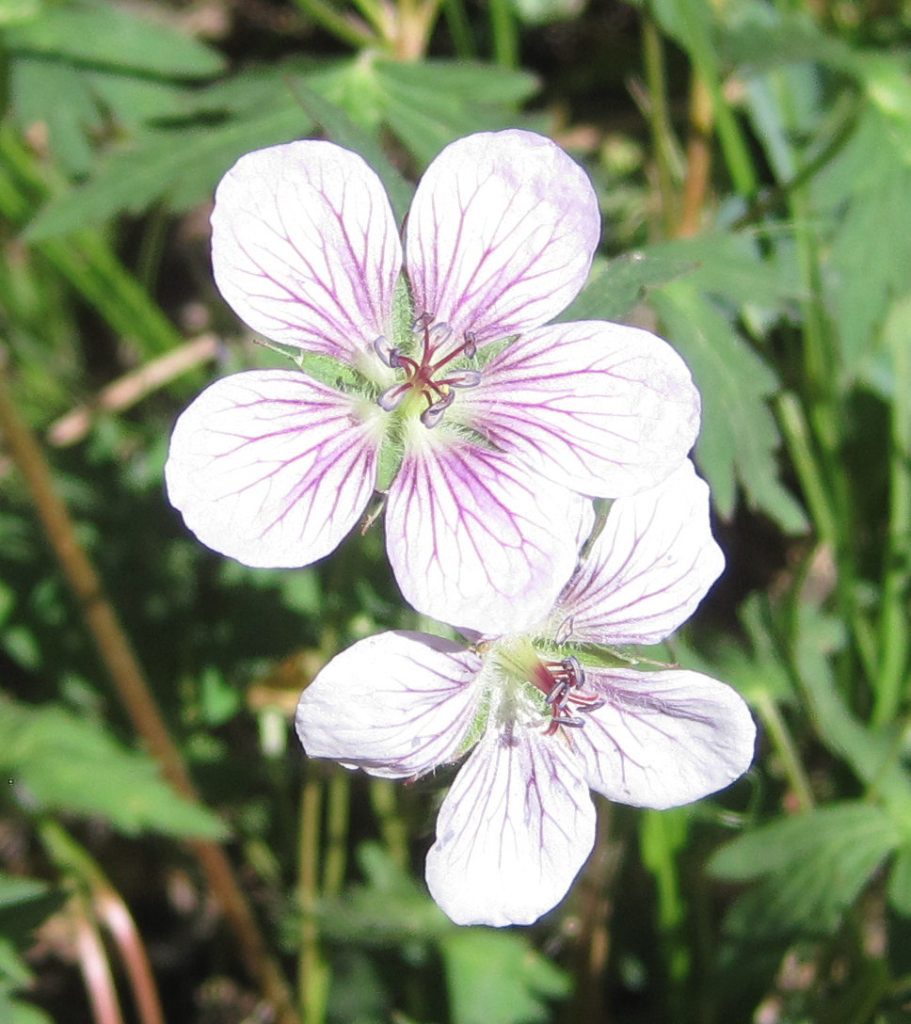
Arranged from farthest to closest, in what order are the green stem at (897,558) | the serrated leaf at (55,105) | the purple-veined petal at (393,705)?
the serrated leaf at (55,105) < the green stem at (897,558) < the purple-veined petal at (393,705)

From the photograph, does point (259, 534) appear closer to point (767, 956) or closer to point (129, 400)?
point (767, 956)

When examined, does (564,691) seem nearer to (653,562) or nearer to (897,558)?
(653,562)

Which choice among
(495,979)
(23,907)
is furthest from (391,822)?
(23,907)

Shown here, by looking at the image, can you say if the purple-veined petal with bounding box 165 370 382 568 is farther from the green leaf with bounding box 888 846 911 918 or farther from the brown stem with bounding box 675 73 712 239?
the brown stem with bounding box 675 73 712 239

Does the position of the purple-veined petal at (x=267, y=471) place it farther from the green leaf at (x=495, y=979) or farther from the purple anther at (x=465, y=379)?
the green leaf at (x=495, y=979)

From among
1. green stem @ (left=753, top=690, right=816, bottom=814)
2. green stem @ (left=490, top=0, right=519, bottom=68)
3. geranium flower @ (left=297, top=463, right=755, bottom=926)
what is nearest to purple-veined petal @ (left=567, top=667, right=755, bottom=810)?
geranium flower @ (left=297, top=463, right=755, bottom=926)

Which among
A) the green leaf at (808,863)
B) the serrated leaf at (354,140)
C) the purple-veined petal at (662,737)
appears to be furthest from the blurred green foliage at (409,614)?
the serrated leaf at (354,140)
